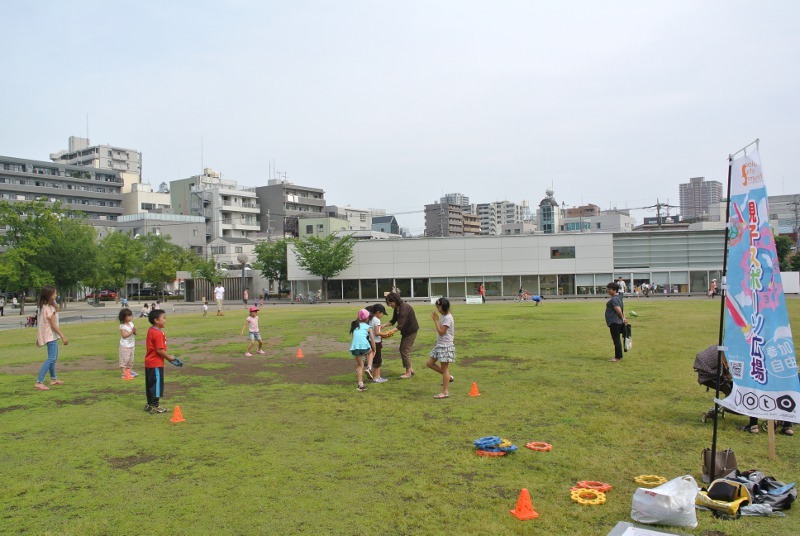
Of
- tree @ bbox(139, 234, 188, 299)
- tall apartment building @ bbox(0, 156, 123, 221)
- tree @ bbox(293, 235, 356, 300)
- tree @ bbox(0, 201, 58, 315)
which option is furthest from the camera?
tall apartment building @ bbox(0, 156, 123, 221)

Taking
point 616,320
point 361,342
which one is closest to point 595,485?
point 361,342

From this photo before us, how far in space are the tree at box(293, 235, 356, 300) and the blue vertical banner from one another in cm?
6145

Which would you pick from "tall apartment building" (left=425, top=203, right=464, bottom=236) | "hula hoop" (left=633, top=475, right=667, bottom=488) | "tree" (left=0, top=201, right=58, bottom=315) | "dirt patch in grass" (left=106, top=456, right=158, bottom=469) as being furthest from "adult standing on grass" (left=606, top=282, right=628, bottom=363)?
"tall apartment building" (left=425, top=203, right=464, bottom=236)

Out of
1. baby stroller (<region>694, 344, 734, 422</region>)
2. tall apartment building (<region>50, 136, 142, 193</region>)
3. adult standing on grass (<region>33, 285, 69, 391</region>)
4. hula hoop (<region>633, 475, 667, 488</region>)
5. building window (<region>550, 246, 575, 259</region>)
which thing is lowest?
hula hoop (<region>633, 475, 667, 488</region>)

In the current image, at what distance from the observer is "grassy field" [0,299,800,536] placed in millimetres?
5898

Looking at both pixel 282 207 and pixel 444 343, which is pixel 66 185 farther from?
pixel 444 343

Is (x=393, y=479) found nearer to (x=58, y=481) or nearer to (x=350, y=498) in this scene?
(x=350, y=498)

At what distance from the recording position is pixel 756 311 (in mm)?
7023

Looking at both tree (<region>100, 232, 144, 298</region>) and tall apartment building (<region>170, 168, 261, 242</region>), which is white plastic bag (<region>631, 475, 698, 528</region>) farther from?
tall apartment building (<region>170, 168, 261, 242</region>)

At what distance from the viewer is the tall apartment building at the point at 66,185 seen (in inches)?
4087

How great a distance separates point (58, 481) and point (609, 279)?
65615 mm

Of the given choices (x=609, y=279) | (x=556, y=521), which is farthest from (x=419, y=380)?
(x=609, y=279)

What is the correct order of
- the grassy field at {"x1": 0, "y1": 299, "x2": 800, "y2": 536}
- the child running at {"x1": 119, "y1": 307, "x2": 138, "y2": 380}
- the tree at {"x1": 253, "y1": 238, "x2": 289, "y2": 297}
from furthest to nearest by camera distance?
the tree at {"x1": 253, "y1": 238, "x2": 289, "y2": 297}
the child running at {"x1": 119, "y1": 307, "x2": 138, "y2": 380}
the grassy field at {"x1": 0, "y1": 299, "x2": 800, "y2": 536}

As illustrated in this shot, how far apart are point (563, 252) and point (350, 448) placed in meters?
62.1
